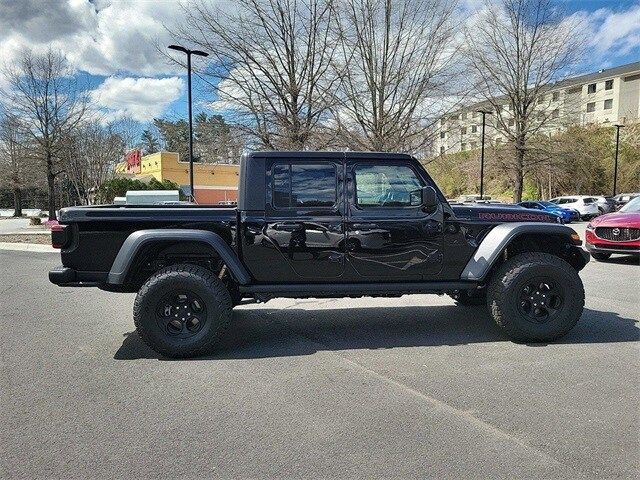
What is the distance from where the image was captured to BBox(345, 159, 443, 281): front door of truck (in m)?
4.66

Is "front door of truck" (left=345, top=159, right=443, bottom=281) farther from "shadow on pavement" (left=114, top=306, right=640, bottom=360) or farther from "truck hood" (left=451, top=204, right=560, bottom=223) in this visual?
"shadow on pavement" (left=114, top=306, right=640, bottom=360)

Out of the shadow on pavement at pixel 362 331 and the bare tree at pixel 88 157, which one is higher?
the bare tree at pixel 88 157

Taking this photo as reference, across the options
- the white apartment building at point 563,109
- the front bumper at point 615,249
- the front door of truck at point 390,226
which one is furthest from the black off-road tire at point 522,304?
the white apartment building at point 563,109

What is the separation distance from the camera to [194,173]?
152 ft

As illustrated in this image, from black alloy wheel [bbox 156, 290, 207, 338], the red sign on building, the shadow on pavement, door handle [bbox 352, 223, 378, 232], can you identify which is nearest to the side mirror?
door handle [bbox 352, 223, 378, 232]

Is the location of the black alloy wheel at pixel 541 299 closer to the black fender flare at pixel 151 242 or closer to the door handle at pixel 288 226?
the door handle at pixel 288 226

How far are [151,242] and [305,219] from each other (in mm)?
1484

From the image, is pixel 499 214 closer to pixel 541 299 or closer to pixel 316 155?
pixel 541 299

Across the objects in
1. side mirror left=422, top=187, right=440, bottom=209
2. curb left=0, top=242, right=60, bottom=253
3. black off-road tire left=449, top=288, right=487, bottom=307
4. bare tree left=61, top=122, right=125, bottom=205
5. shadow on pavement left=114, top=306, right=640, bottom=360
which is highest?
bare tree left=61, top=122, right=125, bottom=205

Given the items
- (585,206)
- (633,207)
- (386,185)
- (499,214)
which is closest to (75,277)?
(386,185)

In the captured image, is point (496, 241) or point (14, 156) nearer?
point (496, 241)

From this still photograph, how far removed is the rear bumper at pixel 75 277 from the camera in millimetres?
4492

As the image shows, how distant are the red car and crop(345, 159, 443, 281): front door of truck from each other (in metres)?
7.18

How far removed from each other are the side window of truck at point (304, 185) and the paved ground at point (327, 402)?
4.86ft
